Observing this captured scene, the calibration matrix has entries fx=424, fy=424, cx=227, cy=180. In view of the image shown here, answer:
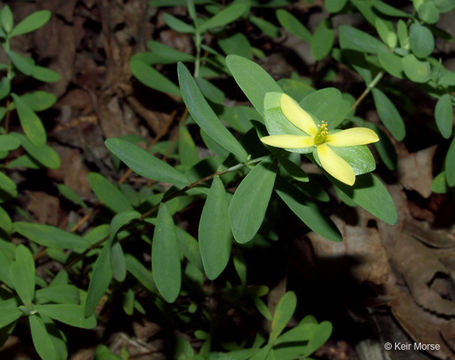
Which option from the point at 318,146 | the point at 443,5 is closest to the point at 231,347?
the point at 318,146

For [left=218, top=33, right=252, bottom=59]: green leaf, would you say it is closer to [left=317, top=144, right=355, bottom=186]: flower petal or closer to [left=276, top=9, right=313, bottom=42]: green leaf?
[left=276, top=9, right=313, bottom=42]: green leaf

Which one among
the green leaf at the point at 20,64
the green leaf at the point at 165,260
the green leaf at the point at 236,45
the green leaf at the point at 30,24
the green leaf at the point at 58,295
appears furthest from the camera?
the green leaf at the point at 236,45

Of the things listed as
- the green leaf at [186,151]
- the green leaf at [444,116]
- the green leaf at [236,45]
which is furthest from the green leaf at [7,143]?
the green leaf at [444,116]

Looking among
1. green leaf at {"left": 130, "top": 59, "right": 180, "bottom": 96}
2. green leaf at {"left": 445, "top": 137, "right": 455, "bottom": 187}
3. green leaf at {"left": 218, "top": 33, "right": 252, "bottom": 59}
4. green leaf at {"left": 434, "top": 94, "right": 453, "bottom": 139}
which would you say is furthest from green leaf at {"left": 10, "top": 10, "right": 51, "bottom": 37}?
green leaf at {"left": 445, "top": 137, "right": 455, "bottom": 187}

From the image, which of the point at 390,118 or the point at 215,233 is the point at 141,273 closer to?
the point at 215,233

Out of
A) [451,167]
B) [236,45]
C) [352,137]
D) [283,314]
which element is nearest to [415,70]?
[451,167]

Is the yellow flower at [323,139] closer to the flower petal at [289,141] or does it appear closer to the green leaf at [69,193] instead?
the flower petal at [289,141]
